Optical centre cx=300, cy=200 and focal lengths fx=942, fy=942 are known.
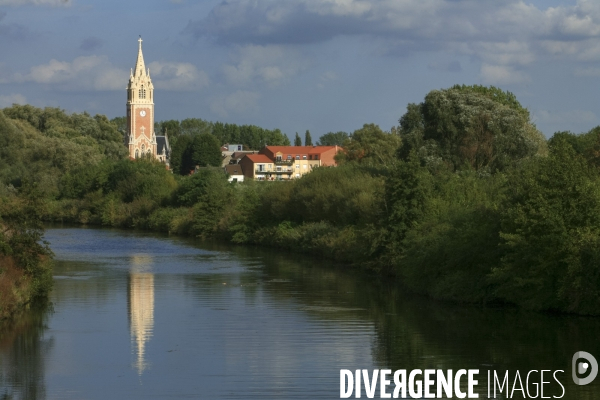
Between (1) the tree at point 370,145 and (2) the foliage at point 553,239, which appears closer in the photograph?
(2) the foliage at point 553,239

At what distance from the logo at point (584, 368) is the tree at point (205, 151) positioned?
327 feet

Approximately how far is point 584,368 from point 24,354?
41.3 feet

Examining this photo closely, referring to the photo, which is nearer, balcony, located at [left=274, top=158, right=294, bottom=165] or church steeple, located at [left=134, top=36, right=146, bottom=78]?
balcony, located at [left=274, top=158, right=294, bottom=165]

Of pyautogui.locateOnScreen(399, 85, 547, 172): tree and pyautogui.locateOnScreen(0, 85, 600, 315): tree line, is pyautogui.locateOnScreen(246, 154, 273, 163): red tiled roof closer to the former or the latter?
pyautogui.locateOnScreen(0, 85, 600, 315): tree line

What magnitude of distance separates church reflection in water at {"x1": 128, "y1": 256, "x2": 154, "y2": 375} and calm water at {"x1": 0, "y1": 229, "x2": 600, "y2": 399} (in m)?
0.06

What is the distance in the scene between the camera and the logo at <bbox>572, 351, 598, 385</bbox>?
19527mm

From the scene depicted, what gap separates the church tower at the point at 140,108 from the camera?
131500 mm

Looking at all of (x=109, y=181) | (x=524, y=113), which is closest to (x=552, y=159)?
(x=524, y=113)

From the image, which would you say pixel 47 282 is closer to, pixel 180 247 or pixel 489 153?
pixel 180 247

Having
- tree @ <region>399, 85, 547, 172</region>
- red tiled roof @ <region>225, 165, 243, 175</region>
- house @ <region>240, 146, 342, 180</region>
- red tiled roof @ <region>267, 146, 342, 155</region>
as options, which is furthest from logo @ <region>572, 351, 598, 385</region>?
red tiled roof @ <region>225, 165, 243, 175</region>

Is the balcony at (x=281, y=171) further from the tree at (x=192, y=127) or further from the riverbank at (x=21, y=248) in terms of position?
the riverbank at (x=21, y=248)

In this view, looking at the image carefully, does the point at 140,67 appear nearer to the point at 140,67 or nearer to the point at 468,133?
the point at 140,67

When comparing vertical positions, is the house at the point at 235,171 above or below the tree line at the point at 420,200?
above

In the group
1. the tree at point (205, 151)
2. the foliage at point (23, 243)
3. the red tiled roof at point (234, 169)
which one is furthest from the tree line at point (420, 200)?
the tree at point (205, 151)
